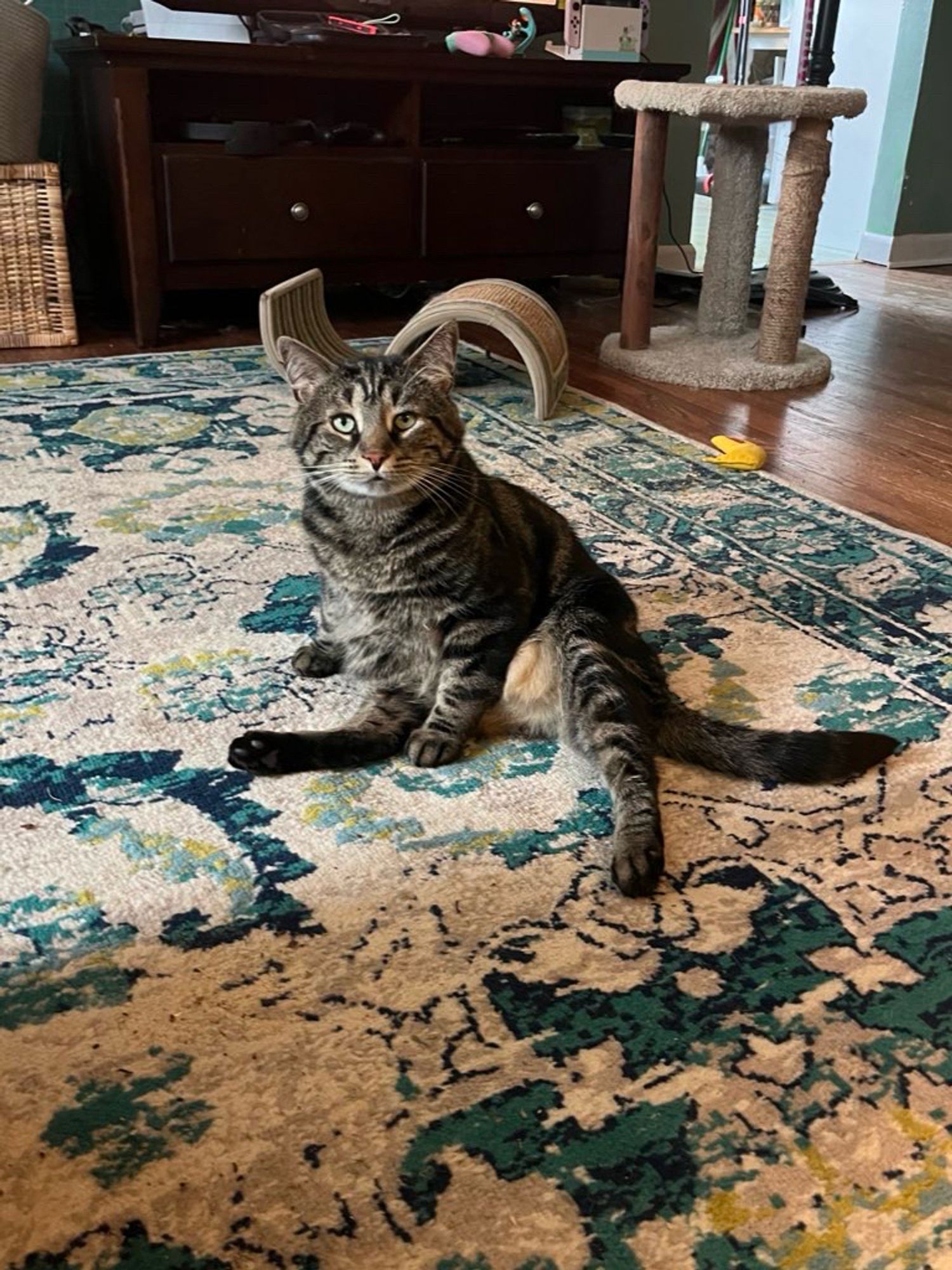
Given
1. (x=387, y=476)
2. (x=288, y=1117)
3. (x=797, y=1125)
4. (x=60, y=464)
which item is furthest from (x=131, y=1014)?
(x=60, y=464)

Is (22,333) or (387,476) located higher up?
(387,476)

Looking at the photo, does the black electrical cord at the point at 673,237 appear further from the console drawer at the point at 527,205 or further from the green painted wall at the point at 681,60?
the console drawer at the point at 527,205

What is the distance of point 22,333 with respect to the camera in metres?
3.11

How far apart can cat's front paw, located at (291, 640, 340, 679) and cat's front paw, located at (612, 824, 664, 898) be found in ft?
1.68

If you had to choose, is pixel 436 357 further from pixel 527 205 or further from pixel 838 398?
pixel 527 205

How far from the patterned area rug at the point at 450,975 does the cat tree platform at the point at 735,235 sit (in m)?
1.50

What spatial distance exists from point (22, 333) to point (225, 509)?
143 cm

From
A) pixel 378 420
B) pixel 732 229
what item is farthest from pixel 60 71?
pixel 378 420

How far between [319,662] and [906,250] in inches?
174

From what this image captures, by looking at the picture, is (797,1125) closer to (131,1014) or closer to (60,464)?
(131,1014)

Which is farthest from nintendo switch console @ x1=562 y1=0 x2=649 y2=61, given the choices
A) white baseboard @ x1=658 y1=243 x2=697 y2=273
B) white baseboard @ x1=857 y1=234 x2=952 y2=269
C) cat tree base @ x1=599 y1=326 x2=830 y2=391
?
white baseboard @ x1=857 y1=234 x2=952 y2=269

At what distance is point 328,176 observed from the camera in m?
3.23

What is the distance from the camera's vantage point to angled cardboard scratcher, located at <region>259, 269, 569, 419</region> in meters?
2.52

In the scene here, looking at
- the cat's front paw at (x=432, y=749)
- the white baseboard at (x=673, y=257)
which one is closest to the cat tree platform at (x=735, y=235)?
the white baseboard at (x=673, y=257)
